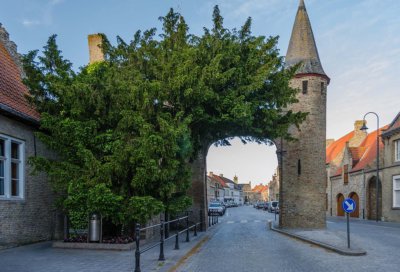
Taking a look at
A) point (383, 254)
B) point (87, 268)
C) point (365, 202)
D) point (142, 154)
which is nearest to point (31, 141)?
point (142, 154)

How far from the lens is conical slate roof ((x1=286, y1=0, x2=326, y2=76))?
22812mm

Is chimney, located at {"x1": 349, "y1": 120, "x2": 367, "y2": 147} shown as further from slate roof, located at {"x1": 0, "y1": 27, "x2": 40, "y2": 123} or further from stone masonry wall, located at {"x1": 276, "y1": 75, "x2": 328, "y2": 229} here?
slate roof, located at {"x1": 0, "y1": 27, "x2": 40, "y2": 123}

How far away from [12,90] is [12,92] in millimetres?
155

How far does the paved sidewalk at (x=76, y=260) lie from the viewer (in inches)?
339

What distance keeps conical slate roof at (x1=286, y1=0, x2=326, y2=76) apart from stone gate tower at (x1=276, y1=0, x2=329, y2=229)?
0.09 metres

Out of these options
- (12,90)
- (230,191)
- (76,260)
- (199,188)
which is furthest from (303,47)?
(230,191)

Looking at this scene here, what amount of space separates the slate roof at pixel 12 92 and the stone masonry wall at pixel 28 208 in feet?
1.36

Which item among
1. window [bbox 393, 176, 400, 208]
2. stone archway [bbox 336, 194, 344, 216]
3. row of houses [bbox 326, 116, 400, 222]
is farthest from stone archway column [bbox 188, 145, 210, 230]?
stone archway [bbox 336, 194, 344, 216]

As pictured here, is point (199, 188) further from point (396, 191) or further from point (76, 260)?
point (396, 191)

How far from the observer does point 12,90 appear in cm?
1322

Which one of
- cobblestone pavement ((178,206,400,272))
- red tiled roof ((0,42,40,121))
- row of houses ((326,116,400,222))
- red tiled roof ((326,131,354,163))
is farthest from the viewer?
red tiled roof ((326,131,354,163))

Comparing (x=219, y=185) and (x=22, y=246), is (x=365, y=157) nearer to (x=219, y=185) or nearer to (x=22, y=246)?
(x=22, y=246)

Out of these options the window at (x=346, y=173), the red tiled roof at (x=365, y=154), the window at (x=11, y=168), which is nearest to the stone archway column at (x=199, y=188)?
the window at (x=11, y=168)

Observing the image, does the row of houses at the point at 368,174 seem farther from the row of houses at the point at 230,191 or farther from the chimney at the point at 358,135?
the row of houses at the point at 230,191
